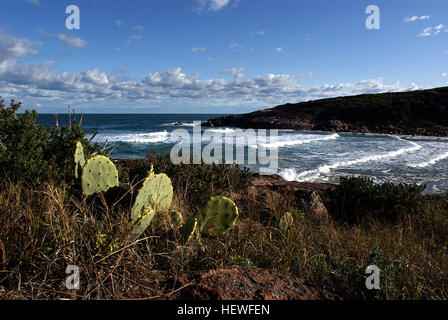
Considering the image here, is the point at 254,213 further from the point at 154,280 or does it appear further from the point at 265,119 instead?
the point at 265,119

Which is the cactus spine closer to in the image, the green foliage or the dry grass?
the dry grass

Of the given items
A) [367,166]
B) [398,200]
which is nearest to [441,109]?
[367,166]

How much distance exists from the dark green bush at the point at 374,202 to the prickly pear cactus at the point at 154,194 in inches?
154

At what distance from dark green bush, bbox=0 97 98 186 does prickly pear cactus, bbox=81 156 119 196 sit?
2.85 ft

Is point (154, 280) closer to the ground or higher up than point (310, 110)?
closer to the ground

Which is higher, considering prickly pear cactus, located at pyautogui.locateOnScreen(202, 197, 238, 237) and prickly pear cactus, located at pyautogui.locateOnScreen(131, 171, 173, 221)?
prickly pear cactus, located at pyautogui.locateOnScreen(131, 171, 173, 221)

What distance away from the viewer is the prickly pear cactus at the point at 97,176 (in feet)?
10.5

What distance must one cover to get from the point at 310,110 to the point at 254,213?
50.6 m

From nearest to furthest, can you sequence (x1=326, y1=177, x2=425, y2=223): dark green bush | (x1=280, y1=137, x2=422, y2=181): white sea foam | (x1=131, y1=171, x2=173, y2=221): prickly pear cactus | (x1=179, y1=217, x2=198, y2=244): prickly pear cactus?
(x1=179, y1=217, x2=198, y2=244): prickly pear cactus, (x1=131, y1=171, x2=173, y2=221): prickly pear cactus, (x1=326, y1=177, x2=425, y2=223): dark green bush, (x1=280, y1=137, x2=422, y2=181): white sea foam

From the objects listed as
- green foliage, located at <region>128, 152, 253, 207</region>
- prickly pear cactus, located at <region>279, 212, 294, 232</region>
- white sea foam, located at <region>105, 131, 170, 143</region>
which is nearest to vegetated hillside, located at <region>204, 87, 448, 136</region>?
white sea foam, located at <region>105, 131, 170, 143</region>

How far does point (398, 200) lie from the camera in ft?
18.2

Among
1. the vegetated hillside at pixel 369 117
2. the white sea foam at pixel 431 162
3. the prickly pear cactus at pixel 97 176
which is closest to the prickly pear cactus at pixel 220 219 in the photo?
the prickly pear cactus at pixel 97 176

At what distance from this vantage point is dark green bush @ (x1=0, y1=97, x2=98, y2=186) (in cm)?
393

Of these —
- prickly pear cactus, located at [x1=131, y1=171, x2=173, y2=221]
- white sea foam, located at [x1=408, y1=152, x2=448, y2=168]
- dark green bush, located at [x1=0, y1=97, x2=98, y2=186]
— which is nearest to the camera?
prickly pear cactus, located at [x1=131, y1=171, x2=173, y2=221]
